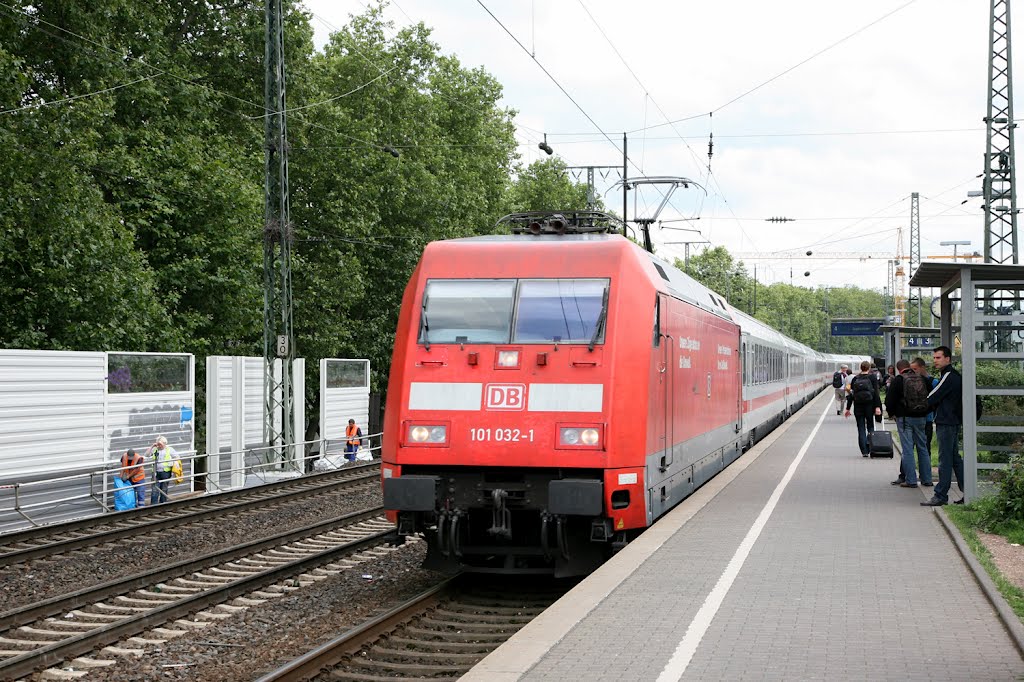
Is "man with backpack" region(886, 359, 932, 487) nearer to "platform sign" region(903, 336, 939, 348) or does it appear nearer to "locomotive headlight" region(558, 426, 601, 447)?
"locomotive headlight" region(558, 426, 601, 447)

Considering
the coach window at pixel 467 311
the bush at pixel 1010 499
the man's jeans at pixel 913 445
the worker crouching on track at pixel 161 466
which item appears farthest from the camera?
the worker crouching on track at pixel 161 466

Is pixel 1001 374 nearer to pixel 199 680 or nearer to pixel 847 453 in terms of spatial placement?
pixel 847 453

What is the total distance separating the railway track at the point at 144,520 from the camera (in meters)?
14.0

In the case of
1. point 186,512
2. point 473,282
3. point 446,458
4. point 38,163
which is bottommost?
point 186,512

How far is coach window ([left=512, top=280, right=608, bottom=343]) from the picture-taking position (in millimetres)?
10625

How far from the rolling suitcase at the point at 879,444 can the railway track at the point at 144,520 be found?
9.85m

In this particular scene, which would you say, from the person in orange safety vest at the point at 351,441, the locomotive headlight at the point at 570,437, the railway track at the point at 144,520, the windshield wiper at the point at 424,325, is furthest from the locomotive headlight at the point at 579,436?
the person in orange safety vest at the point at 351,441

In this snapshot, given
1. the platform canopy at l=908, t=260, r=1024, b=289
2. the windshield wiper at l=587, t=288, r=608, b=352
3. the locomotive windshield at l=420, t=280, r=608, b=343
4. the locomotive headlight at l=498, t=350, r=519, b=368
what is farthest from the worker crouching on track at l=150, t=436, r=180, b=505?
the platform canopy at l=908, t=260, r=1024, b=289

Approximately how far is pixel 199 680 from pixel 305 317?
3095 centimetres

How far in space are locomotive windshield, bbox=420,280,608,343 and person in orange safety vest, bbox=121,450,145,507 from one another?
9723mm

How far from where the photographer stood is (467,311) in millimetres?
10953

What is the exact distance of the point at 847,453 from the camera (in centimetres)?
2391

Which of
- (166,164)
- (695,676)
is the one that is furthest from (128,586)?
(166,164)

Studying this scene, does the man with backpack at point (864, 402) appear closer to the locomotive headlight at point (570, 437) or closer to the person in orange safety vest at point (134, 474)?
the person in orange safety vest at point (134, 474)
